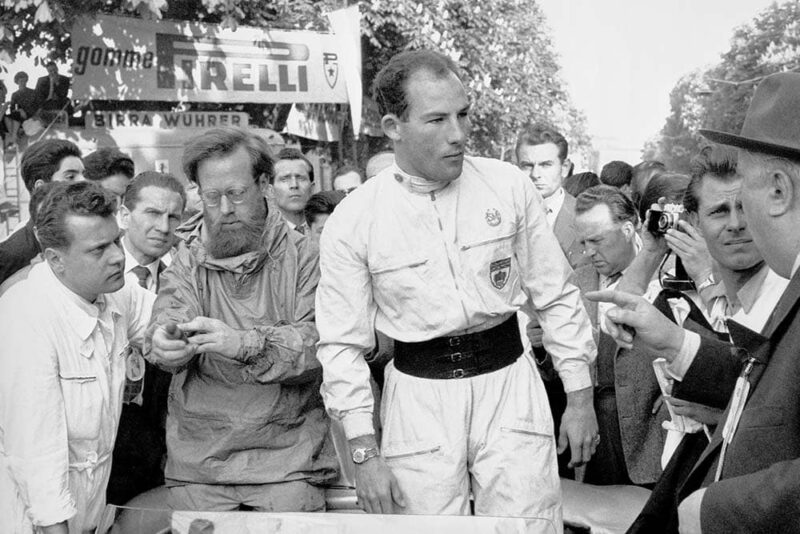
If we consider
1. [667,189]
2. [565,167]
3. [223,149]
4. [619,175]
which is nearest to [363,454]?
[223,149]

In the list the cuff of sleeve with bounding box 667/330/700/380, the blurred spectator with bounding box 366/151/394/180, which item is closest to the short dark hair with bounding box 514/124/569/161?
the blurred spectator with bounding box 366/151/394/180

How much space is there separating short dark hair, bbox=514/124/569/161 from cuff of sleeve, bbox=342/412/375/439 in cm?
395

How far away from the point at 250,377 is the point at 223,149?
2.85 ft

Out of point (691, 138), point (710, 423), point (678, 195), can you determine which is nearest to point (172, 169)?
point (678, 195)

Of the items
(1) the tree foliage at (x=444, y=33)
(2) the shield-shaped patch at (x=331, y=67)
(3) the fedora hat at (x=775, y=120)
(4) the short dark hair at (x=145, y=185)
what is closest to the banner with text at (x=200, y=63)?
(2) the shield-shaped patch at (x=331, y=67)

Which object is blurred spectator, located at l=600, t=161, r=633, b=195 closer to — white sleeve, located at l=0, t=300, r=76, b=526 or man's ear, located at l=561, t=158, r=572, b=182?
man's ear, located at l=561, t=158, r=572, b=182

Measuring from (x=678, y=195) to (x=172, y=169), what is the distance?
8.41m

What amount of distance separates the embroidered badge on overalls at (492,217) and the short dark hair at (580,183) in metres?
3.96

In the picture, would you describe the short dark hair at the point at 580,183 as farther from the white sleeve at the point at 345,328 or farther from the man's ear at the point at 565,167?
the white sleeve at the point at 345,328

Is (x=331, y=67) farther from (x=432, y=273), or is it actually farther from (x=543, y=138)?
(x=432, y=273)

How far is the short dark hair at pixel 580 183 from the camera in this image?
698 cm

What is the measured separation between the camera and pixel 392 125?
10.6 ft

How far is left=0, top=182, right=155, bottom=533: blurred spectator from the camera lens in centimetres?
301

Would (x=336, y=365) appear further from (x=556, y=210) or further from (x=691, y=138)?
(x=691, y=138)
